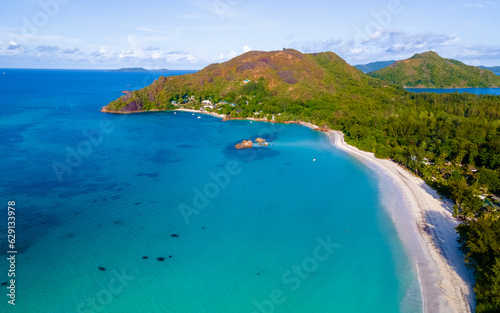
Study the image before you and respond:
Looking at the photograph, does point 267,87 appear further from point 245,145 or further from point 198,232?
point 198,232

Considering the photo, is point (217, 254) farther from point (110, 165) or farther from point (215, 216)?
point (110, 165)

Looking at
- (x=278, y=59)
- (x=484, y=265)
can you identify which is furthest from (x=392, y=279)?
(x=278, y=59)

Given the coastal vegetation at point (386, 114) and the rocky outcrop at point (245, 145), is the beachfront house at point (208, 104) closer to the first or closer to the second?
the coastal vegetation at point (386, 114)

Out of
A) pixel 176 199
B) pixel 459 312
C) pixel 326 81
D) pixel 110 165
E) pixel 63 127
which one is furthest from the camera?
pixel 326 81

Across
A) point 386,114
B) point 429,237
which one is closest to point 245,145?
point 429,237

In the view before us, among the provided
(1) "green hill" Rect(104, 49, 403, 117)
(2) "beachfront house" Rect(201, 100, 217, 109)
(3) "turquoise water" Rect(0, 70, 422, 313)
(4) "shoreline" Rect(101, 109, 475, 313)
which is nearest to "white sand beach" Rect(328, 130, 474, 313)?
(4) "shoreline" Rect(101, 109, 475, 313)

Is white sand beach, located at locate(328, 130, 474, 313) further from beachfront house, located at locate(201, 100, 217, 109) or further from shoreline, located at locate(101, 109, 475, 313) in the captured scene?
beachfront house, located at locate(201, 100, 217, 109)
